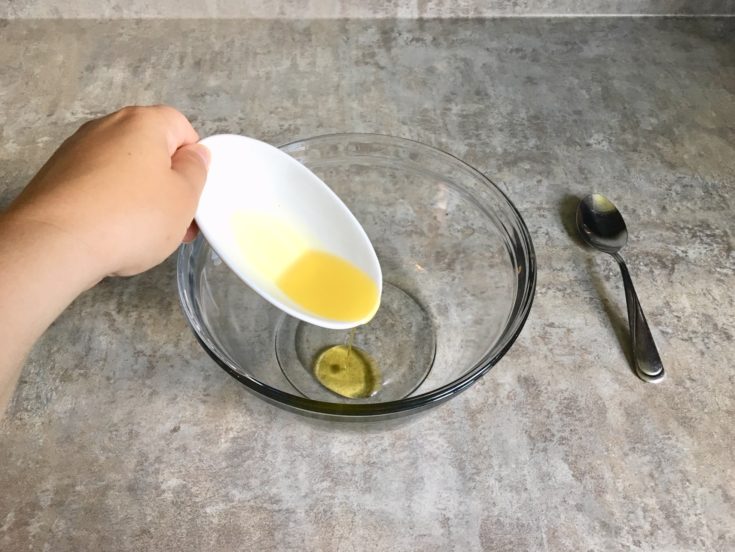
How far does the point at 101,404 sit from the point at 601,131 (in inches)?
38.5

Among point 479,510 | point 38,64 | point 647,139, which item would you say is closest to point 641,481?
point 479,510

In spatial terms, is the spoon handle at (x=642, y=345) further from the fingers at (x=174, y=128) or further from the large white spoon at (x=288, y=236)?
the fingers at (x=174, y=128)

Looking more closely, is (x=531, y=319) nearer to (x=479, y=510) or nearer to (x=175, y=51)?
(x=479, y=510)

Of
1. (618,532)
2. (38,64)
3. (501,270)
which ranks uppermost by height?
(38,64)

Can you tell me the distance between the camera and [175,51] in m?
1.33

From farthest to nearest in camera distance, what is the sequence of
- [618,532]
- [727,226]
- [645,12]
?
[645,12]
[727,226]
[618,532]

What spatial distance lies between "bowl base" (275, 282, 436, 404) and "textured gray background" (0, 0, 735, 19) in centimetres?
72

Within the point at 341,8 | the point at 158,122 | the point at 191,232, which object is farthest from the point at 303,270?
the point at 341,8

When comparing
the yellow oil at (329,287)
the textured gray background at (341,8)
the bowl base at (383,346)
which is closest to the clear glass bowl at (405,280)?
the bowl base at (383,346)

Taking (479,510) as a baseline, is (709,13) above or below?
above

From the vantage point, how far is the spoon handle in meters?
0.88

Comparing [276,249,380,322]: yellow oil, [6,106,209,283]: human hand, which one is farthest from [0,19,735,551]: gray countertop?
[6,106,209,283]: human hand

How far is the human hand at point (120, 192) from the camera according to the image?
0.64m

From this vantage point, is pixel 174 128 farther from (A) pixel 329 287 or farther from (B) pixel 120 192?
(A) pixel 329 287
